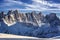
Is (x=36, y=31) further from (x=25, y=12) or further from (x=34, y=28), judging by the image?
(x=25, y=12)

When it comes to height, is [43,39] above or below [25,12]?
below

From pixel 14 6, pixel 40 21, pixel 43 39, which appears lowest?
pixel 43 39

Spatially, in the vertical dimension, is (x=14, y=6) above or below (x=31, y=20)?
above

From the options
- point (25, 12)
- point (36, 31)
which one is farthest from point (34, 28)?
point (25, 12)

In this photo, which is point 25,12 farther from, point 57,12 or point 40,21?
point 57,12

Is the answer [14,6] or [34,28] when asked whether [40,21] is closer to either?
[34,28]

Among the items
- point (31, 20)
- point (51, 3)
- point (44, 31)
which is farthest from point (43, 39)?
point (51, 3)
